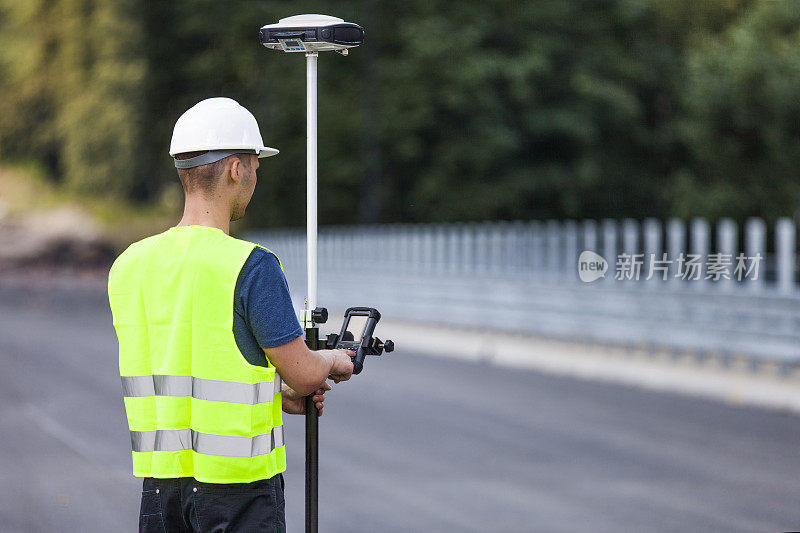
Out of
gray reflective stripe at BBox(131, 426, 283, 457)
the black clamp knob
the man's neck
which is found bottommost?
gray reflective stripe at BBox(131, 426, 283, 457)

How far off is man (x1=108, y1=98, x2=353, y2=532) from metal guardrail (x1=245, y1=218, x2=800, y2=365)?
12.3 metres

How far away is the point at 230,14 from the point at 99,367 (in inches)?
1369

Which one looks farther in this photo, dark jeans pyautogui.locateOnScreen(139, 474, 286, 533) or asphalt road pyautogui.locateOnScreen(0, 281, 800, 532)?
asphalt road pyautogui.locateOnScreen(0, 281, 800, 532)

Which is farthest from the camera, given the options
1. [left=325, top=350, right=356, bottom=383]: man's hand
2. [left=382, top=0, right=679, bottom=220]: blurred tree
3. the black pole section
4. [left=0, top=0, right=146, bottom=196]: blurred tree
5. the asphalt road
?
[left=0, top=0, right=146, bottom=196]: blurred tree

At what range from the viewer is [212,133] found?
3777 mm

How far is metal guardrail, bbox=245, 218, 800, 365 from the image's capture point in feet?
52.1

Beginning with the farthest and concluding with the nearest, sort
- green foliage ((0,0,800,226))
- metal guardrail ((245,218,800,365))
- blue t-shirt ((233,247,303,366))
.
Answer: green foliage ((0,0,800,226)) → metal guardrail ((245,218,800,365)) → blue t-shirt ((233,247,303,366))

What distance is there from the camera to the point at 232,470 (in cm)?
372

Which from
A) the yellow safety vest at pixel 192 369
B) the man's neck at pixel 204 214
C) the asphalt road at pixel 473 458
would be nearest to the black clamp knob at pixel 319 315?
the yellow safety vest at pixel 192 369

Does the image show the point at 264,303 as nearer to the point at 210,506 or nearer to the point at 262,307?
the point at 262,307

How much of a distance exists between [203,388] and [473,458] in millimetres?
6970

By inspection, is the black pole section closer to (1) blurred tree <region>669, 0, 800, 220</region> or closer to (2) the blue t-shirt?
(2) the blue t-shirt

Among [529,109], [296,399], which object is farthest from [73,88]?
[296,399]

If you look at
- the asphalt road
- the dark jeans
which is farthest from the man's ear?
the asphalt road
